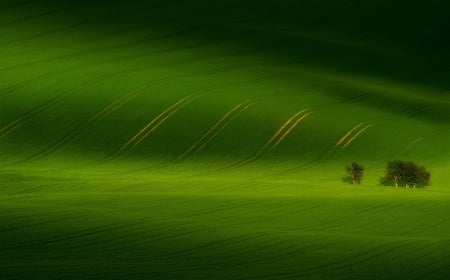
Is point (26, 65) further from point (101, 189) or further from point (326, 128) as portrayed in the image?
point (101, 189)

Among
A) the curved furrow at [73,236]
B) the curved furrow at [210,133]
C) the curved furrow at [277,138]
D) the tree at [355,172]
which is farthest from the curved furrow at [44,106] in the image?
the curved furrow at [73,236]

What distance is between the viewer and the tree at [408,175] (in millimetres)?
37469

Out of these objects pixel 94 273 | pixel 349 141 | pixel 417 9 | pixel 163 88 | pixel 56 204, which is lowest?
pixel 94 273

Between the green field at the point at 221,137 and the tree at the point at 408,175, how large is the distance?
404 mm

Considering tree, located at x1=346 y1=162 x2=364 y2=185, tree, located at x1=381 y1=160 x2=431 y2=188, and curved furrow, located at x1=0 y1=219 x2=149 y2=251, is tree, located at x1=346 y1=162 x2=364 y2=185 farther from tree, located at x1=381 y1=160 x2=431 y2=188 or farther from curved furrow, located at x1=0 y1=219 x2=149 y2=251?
curved furrow, located at x1=0 y1=219 x2=149 y2=251

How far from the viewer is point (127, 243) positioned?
24.3 meters

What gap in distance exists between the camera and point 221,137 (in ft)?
143

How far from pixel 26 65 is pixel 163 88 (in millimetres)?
6853

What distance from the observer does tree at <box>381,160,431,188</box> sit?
3747cm

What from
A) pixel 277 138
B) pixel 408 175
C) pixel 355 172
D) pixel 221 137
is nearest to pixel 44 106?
pixel 221 137

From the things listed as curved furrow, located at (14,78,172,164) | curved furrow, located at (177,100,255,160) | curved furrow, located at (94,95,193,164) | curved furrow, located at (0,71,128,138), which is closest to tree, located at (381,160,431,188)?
curved furrow, located at (177,100,255,160)

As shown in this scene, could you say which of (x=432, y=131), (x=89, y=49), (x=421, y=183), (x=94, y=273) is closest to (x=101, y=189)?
(x=421, y=183)

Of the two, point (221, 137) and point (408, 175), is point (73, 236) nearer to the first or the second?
point (408, 175)

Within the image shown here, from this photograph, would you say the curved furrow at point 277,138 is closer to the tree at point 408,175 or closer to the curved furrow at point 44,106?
the tree at point 408,175
